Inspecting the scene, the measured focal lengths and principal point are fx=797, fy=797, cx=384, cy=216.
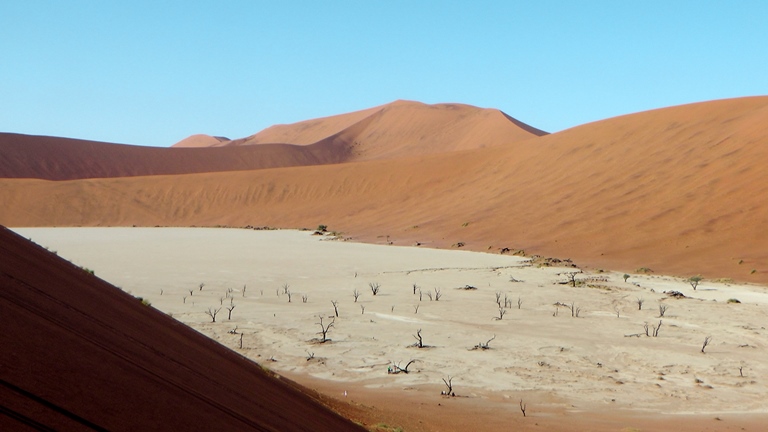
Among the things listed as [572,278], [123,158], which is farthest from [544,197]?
[123,158]

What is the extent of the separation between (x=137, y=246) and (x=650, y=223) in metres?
19.4

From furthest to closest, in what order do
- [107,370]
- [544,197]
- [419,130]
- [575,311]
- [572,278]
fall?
[419,130], [544,197], [572,278], [575,311], [107,370]

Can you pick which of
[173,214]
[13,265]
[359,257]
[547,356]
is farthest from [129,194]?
[13,265]

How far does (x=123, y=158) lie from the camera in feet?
338

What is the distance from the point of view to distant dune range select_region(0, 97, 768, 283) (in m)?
27.5

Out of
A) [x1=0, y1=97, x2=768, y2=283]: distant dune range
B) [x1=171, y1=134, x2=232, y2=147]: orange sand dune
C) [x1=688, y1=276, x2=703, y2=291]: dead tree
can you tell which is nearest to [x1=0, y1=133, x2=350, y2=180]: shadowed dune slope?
[x1=0, y1=97, x2=768, y2=283]: distant dune range

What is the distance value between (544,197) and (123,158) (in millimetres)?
76328

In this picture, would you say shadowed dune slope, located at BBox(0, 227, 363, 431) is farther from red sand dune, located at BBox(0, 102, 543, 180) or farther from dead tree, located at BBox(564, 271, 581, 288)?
red sand dune, located at BBox(0, 102, 543, 180)

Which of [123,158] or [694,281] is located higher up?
[123,158]

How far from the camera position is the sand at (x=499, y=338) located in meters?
7.86

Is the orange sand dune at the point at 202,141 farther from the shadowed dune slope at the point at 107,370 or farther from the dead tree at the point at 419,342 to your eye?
the shadowed dune slope at the point at 107,370

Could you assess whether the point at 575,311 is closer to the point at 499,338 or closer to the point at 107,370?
the point at 499,338

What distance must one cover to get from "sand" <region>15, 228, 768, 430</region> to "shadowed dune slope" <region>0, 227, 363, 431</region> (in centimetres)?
240

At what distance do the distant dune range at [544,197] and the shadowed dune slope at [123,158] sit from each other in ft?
96.2
